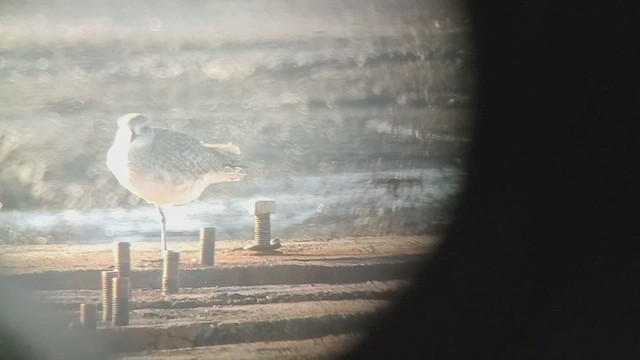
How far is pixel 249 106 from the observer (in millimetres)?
1784

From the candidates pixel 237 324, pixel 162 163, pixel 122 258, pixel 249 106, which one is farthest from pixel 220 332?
pixel 249 106

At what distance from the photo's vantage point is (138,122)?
1742mm

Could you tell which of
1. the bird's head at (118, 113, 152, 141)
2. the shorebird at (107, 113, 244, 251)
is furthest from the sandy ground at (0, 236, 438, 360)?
the bird's head at (118, 113, 152, 141)

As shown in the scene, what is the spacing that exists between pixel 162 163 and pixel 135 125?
100mm

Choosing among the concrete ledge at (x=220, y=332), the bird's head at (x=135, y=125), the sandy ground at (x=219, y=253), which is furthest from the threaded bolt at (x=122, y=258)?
the bird's head at (x=135, y=125)

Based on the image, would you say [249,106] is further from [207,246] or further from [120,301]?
[120,301]

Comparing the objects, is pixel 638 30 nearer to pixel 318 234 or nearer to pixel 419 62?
pixel 419 62

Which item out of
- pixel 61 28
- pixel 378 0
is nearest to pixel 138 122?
pixel 61 28

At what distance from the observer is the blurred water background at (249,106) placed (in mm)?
1742

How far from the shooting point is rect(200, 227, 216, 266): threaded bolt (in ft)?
5.82

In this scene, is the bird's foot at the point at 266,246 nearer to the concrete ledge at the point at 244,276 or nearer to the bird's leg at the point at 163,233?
the concrete ledge at the point at 244,276

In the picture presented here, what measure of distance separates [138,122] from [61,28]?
26 centimetres

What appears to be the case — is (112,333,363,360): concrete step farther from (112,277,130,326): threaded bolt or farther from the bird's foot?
the bird's foot

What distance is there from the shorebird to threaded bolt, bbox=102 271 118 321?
13cm
